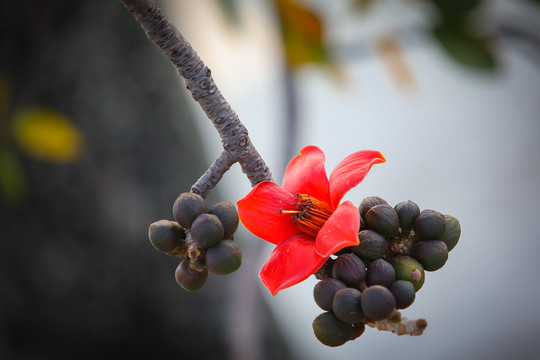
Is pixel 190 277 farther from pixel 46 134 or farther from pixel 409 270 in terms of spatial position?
pixel 46 134

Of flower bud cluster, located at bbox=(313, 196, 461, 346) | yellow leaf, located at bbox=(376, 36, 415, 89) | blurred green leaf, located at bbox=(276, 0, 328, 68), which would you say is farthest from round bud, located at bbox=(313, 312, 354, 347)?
yellow leaf, located at bbox=(376, 36, 415, 89)

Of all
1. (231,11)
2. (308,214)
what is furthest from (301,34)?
(308,214)

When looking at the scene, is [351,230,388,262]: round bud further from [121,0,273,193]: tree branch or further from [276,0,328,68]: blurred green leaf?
[276,0,328,68]: blurred green leaf

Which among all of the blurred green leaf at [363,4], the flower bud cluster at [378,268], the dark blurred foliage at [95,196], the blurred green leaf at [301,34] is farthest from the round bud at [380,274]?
the dark blurred foliage at [95,196]

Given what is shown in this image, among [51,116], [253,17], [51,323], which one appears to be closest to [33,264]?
[51,323]

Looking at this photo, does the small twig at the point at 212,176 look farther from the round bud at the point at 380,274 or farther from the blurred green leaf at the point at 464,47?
the blurred green leaf at the point at 464,47

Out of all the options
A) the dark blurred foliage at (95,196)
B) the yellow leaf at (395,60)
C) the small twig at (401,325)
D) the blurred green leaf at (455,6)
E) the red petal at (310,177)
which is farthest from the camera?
the dark blurred foliage at (95,196)

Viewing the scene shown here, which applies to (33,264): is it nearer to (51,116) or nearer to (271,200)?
(51,116)
